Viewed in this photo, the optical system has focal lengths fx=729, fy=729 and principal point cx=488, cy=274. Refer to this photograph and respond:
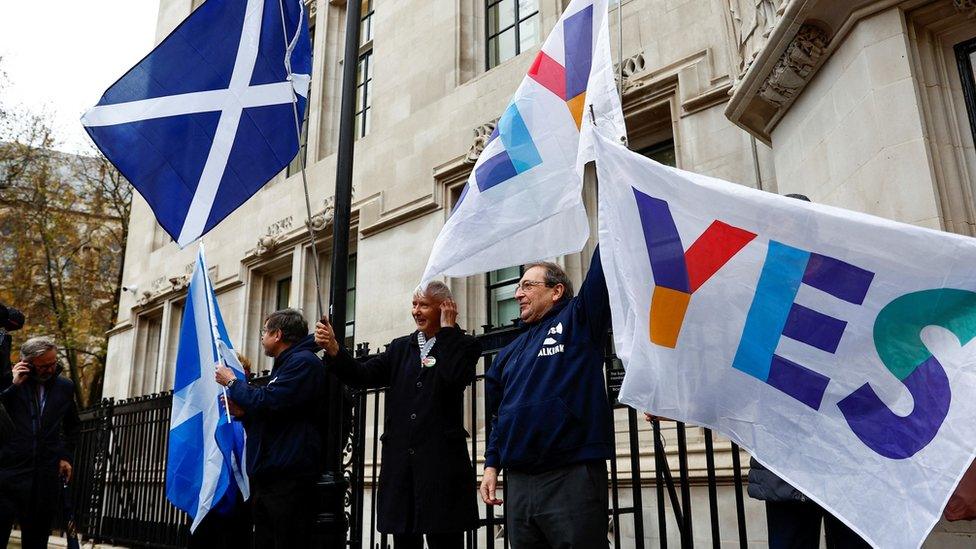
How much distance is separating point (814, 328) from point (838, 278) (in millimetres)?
209

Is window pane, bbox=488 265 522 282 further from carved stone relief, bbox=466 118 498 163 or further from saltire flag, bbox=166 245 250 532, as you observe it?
saltire flag, bbox=166 245 250 532

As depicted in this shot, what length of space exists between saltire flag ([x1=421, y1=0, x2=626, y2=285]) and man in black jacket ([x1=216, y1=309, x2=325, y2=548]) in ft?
4.08

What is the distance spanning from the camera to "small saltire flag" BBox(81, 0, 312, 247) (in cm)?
514

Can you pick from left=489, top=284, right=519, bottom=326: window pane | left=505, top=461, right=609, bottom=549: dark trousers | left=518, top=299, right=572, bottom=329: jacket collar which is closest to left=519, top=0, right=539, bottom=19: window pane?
left=489, top=284, right=519, bottom=326: window pane

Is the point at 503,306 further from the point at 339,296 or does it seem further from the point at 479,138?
the point at 339,296

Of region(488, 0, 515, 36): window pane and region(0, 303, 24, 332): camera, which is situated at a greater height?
region(488, 0, 515, 36): window pane

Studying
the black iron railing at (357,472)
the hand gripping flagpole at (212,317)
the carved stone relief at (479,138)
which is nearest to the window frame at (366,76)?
the carved stone relief at (479,138)

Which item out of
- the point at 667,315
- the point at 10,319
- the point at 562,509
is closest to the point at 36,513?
the point at 10,319

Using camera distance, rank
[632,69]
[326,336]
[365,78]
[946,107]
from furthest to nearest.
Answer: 1. [365,78]
2. [632,69]
3. [946,107]
4. [326,336]

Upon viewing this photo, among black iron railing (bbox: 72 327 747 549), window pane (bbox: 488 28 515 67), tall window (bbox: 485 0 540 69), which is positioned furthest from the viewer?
window pane (bbox: 488 28 515 67)

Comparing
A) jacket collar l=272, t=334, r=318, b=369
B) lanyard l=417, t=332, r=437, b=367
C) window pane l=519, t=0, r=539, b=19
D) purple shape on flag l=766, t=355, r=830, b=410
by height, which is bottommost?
purple shape on flag l=766, t=355, r=830, b=410

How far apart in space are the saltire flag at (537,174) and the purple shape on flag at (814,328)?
4.00ft

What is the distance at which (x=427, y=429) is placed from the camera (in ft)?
13.2

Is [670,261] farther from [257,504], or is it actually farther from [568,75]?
[257,504]
